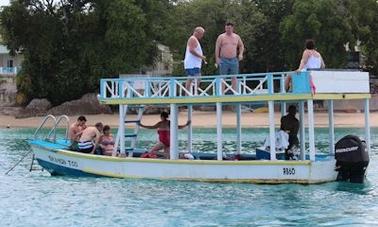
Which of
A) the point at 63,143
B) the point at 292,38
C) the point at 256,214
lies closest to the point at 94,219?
the point at 256,214

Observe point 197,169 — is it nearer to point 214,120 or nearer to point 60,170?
point 60,170

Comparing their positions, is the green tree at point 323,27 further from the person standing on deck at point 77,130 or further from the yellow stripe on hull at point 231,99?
the yellow stripe on hull at point 231,99

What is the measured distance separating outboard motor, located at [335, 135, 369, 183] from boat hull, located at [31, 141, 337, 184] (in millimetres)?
220

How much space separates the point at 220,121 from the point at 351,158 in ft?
10.9

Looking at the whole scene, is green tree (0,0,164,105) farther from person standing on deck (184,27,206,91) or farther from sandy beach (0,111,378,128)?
person standing on deck (184,27,206,91)

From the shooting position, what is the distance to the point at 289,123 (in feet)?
62.0

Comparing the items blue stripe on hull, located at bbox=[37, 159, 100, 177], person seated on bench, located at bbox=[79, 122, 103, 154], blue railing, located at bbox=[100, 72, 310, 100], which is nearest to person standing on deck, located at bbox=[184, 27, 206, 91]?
blue railing, located at bbox=[100, 72, 310, 100]

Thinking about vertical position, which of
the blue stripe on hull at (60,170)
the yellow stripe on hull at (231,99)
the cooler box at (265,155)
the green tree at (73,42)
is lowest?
the blue stripe on hull at (60,170)

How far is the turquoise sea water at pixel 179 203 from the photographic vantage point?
13938 mm

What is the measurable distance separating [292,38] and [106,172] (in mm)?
40088

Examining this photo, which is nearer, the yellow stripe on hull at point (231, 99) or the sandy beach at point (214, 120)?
the yellow stripe on hull at point (231, 99)

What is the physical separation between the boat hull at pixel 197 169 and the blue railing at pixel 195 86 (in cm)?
169

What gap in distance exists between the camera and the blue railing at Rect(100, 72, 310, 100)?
1742 cm

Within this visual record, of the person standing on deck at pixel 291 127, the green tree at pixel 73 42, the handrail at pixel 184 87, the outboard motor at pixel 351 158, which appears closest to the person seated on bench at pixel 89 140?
the handrail at pixel 184 87
